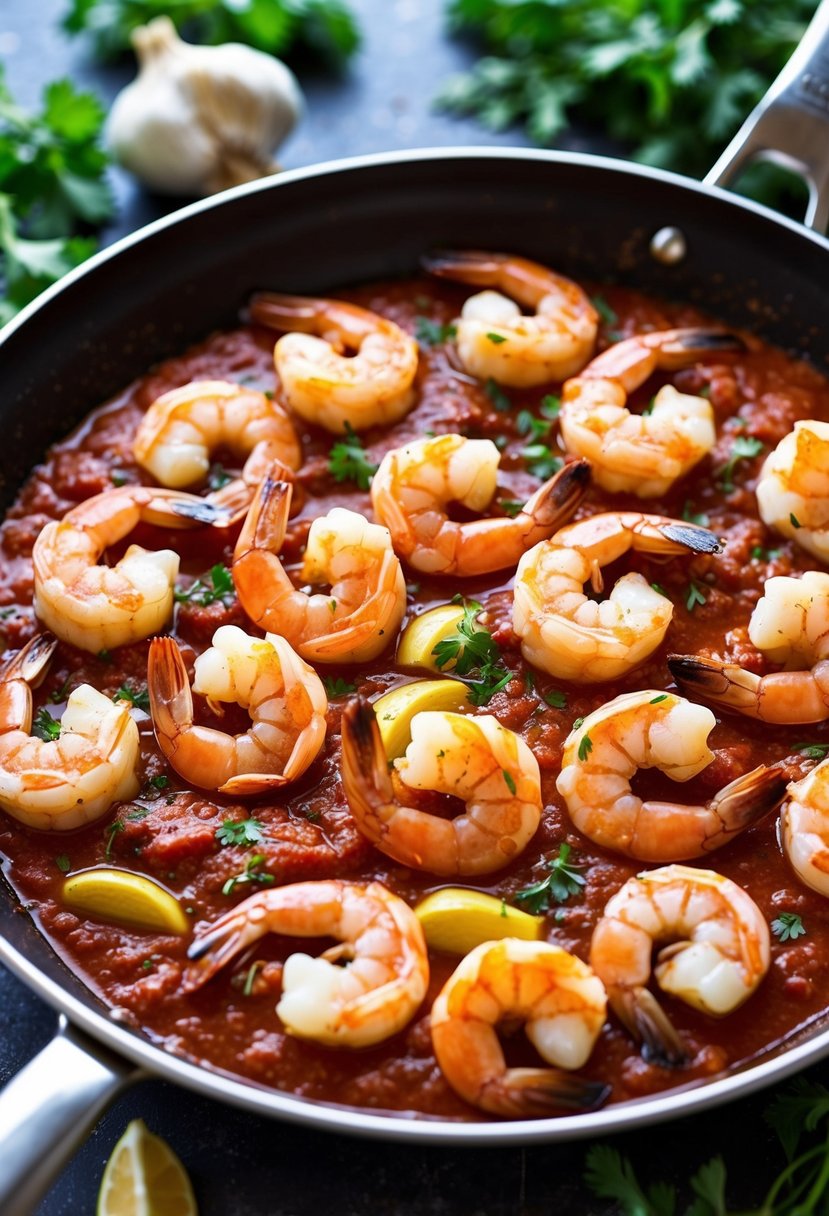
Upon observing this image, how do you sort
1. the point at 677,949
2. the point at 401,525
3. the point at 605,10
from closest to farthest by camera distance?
the point at 677,949
the point at 401,525
the point at 605,10

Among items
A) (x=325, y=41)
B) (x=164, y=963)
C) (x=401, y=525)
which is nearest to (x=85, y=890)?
(x=164, y=963)

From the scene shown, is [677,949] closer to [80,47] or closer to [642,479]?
[642,479]

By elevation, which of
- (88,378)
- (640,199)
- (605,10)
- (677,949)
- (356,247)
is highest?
(605,10)

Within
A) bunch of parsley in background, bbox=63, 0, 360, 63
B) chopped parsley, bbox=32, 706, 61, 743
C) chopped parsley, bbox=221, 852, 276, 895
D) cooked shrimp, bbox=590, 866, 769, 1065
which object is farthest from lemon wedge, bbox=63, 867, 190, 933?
bunch of parsley in background, bbox=63, 0, 360, 63

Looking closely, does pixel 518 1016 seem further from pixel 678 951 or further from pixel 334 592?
pixel 334 592

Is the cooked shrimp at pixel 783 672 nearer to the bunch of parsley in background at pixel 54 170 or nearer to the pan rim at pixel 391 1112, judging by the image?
the pan rim at pixel 391 1112

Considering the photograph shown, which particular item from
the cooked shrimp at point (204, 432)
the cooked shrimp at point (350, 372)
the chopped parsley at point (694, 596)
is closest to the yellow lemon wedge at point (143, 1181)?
the cooked shrimp at point (204, 432)

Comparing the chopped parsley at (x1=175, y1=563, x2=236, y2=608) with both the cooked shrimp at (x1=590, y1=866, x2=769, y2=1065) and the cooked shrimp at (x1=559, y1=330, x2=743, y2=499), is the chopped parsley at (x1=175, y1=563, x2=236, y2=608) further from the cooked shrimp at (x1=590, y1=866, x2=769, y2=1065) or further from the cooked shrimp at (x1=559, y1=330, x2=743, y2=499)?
the cooked shrimp at (x1=590, y1=866, x2=769, y2=1065)
